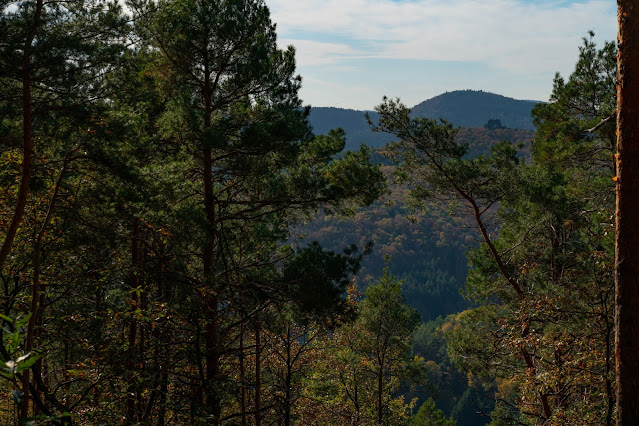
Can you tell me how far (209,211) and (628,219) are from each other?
6.27 m

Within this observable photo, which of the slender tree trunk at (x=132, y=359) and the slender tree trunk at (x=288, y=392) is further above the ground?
the slender tree trunk at (x=132, y=359)

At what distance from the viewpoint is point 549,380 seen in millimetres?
5953

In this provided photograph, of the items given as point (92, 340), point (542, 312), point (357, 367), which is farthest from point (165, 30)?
point (357, 367)

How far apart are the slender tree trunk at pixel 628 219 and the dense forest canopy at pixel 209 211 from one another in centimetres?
31

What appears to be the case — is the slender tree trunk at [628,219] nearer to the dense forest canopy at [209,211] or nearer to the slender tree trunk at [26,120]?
the dense forest canopy at [209,211]

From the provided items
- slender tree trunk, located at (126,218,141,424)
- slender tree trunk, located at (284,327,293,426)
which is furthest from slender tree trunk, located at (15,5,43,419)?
slender tree trunk, located at (284,327,293,426)

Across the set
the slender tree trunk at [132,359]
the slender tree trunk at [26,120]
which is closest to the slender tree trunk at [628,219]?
the slender tree trunk at [132,359]

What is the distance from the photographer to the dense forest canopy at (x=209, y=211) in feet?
18.3

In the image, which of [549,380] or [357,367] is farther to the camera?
[357,367]

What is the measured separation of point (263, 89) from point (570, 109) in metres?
9.10

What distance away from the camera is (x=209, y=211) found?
26.2 ft

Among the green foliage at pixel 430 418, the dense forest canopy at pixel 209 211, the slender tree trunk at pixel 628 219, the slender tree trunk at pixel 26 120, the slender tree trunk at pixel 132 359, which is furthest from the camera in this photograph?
the green foliage at pixel 430 418

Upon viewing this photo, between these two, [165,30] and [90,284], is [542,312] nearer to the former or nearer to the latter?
[90,284]

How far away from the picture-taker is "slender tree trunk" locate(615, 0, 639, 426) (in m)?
3.44
